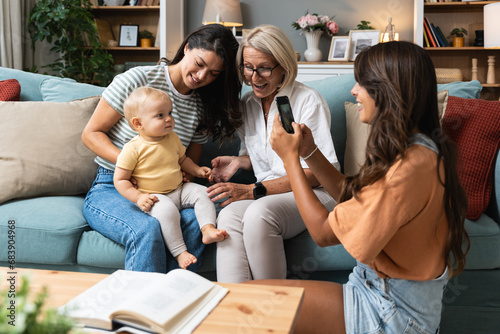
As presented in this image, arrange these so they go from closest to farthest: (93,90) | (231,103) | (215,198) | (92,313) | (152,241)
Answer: (92,313) < (152,241) < (215,198) < (231,103) < (93,90)

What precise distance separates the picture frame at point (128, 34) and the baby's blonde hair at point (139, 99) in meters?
3.30

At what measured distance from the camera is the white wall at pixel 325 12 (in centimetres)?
462

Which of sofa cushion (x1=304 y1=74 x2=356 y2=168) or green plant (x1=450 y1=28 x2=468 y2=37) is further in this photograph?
green plant (x1=450 y1=28 x2=468 y2=37)

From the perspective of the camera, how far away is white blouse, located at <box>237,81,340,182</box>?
68.9 inches

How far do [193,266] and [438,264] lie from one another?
819 millimetres

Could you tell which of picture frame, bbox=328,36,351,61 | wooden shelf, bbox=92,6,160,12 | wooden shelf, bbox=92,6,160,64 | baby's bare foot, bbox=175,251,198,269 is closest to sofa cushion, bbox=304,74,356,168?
baby's bare foot, bbox=175,251,198,269

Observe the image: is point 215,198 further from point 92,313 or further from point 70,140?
point 92,313

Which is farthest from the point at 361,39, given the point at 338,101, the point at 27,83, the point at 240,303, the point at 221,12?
the point at 240,303

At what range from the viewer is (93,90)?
2203 millimetres

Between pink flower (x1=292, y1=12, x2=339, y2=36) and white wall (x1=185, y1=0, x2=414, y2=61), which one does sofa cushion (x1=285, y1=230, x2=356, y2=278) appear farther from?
white wall (x1=185, y1=0, x2=414, y2=61)

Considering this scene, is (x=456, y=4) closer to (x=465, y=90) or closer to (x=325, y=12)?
(x=325, y=12)

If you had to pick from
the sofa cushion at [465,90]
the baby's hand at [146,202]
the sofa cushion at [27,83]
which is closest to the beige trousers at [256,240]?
the baby's hand at [146,202]

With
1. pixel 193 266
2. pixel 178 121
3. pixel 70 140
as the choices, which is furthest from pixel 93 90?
pixel 193 266

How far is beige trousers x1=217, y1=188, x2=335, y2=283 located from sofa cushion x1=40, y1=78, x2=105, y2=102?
100cm
